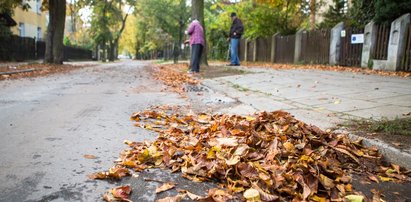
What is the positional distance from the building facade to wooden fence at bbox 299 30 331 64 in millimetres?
21453

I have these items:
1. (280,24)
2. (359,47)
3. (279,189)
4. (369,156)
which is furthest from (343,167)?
(280,24)

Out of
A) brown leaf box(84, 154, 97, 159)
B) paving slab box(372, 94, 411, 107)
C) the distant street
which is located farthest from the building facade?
brown leaf box(84, 154, 97, 159)

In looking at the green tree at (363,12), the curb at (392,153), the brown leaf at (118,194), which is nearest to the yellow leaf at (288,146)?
the curb at (392,153)

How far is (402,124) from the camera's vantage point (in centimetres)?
350

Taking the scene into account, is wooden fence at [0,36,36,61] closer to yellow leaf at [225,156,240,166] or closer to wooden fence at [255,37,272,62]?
wooden fence at [255,37,272,62]

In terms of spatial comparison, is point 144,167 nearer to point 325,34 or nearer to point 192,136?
point 192,136

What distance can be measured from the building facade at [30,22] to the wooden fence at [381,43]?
25366 mm

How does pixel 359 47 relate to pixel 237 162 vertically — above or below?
above

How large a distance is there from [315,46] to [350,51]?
8.91 feet

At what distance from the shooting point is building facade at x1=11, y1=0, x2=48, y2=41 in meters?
30.0

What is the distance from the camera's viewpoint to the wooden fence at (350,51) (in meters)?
14.0

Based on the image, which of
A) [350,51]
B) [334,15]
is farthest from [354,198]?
[334,15]

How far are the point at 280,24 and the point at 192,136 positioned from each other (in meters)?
19.7

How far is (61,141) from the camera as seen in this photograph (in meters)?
3.51
